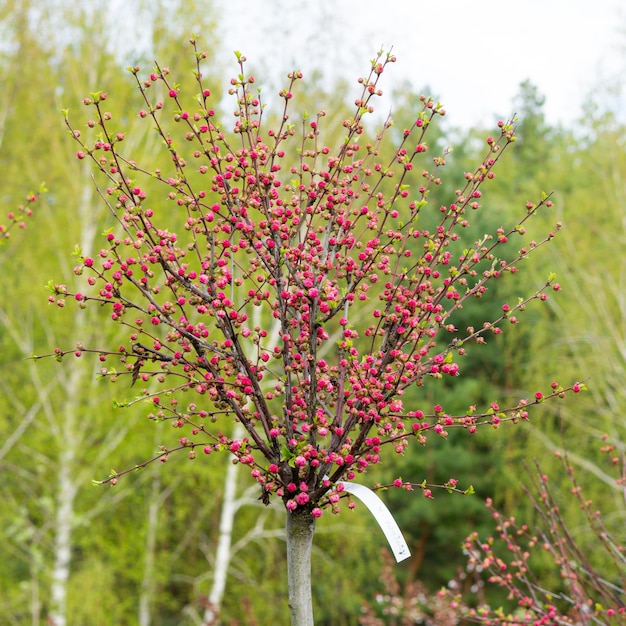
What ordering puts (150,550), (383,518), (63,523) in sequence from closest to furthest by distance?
(383,518) → (63,523) → (150,550)

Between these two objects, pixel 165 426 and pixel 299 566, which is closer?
pixel 299 566

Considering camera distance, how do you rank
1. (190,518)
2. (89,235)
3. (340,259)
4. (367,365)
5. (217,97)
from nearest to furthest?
1. (367,365)
2. (340,259)
3. (89,235)
4. (217,97)
5. (190,518)

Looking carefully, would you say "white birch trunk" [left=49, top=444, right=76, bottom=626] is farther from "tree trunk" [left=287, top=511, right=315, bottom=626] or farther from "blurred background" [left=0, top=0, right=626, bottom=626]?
"tree trunk" [left=287, top=511, right=315, bottom=626]

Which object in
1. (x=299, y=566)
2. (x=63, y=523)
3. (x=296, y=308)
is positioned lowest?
(x=299, y=566)

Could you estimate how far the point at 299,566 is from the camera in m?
2.36

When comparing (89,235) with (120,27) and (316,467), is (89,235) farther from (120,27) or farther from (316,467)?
(316,467)

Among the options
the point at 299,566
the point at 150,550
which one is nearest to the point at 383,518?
the point at 299,566

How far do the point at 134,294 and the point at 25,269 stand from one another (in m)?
2.01

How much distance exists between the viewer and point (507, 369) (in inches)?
567

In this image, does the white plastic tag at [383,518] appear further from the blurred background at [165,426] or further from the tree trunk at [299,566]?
the blurred background at [165,426]

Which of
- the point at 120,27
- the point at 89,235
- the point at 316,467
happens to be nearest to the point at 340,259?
the point at 316,467

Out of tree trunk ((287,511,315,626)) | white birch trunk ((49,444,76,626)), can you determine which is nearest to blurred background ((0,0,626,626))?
white birch trunk ((49,444,76,626))

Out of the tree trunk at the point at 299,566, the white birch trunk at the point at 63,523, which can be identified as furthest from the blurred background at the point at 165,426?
the tree trunk at the point at 299,566

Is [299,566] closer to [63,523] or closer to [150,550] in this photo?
[63,523]
